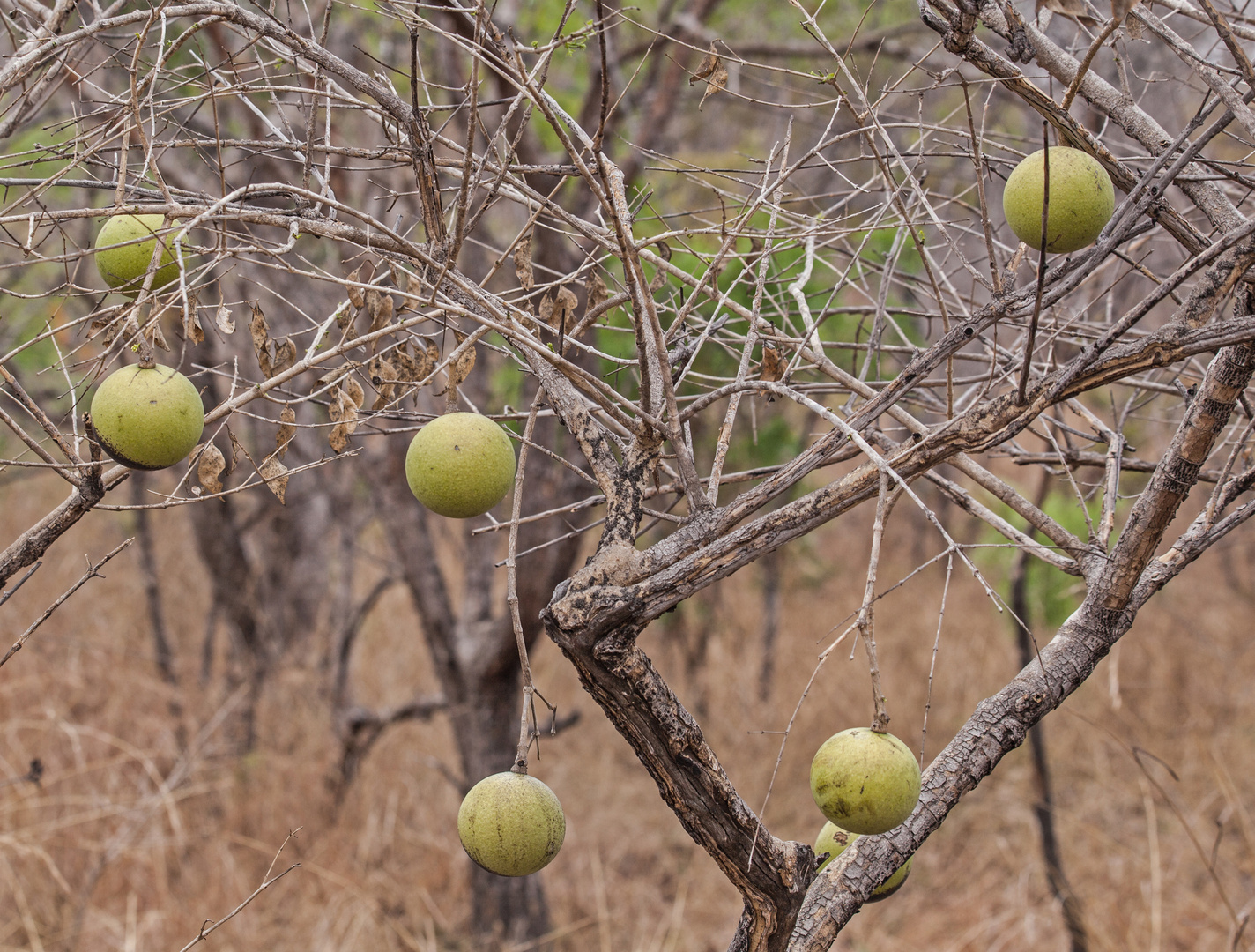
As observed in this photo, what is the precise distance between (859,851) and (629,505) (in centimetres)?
64

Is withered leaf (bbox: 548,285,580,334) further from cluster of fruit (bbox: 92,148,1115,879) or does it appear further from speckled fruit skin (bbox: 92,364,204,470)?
speckled fruit skin (bbox: 92,364,204,470)

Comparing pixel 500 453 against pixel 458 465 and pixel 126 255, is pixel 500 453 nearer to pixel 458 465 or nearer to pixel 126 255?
pixel 458 465

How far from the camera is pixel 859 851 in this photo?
1.44m

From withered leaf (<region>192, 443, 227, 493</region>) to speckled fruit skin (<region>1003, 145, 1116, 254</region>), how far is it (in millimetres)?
1088

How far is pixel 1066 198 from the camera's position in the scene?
1.16 meters

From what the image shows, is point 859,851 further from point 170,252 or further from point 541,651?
point 541,651

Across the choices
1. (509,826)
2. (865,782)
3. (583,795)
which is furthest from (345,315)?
(583,795)

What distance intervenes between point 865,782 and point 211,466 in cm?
94

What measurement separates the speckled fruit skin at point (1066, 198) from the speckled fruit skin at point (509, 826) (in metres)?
0.94

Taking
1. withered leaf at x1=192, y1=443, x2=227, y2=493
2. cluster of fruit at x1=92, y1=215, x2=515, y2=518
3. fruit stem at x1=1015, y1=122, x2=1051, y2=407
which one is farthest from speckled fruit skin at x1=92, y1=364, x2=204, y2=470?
fruit stem at x1=1015, y1=122, x2=1051, y2=407

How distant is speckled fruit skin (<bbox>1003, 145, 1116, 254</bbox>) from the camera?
1164 millimetres

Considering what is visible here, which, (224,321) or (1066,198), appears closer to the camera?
(1066,198)

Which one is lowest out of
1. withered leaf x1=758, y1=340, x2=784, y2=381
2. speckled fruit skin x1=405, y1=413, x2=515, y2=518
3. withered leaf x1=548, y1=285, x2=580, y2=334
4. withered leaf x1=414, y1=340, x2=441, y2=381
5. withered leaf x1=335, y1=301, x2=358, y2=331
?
withered leaf x1=758, y1=340, x2=784, y2=381

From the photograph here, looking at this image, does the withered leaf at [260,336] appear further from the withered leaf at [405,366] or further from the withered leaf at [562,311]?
the withered leaf at [562,311]
